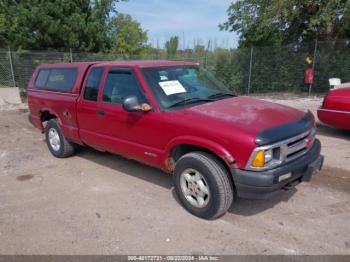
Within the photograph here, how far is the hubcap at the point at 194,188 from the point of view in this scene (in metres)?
3.46

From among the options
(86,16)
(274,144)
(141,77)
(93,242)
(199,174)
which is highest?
(86,16)

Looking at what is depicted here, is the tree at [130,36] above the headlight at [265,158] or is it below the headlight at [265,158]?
→ above

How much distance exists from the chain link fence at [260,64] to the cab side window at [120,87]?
10.0 meters

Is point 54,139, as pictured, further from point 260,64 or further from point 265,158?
point 260,64

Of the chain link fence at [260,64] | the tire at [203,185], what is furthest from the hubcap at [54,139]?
the chain link fence at [260,64]

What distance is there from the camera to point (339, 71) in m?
13.8

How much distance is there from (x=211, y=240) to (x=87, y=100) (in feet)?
9.54

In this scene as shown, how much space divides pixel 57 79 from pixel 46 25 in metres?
9.40

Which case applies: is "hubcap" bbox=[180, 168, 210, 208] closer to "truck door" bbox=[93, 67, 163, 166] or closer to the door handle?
"truck door" bbox=[93, 67, 163, 166]

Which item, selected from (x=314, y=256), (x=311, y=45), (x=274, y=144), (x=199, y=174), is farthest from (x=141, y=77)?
(x=311, y=45)

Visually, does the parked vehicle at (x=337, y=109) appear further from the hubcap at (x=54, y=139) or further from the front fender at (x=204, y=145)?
the hubcap at (x=54, y=139)

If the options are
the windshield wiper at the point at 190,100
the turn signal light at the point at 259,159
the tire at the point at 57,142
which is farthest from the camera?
the tire at the point at 57,142

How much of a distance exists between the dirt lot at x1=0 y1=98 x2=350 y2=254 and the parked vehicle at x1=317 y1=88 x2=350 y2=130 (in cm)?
140

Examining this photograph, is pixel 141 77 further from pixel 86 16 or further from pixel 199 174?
pixel 86 16
